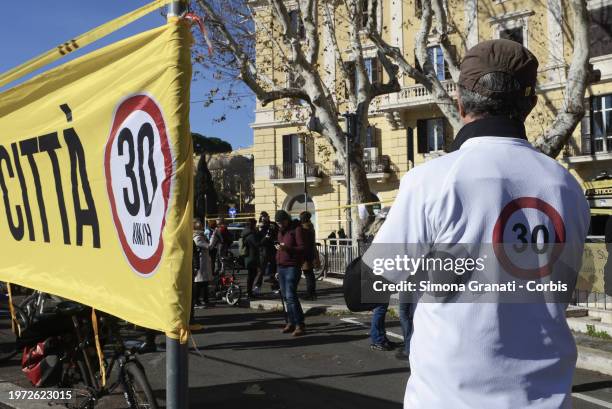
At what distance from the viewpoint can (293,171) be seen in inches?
1419

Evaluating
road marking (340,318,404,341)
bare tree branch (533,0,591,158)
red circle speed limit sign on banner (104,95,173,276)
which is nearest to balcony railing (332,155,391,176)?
bare tree branch (533,0,591,158)

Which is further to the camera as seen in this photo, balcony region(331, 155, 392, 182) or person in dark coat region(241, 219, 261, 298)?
balcony region(331, 155, 392, 182)

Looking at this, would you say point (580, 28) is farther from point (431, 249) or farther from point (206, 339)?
point (431, 249)

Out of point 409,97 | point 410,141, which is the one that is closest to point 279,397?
point 409,97

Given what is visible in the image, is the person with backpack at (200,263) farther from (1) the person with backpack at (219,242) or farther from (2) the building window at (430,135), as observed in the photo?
(2) the building window at (430,135)

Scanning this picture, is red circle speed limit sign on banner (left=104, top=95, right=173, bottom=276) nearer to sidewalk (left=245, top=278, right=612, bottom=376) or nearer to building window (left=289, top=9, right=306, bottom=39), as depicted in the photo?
sidewalk (left=245, top=278, right=612, bottom=376)

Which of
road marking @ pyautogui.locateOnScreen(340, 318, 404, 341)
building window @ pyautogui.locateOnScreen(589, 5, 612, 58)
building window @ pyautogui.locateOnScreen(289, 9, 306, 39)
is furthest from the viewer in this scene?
building window @ pyautogui.locateOnScreen(589, 5, 612, 58)

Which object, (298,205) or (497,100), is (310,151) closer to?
(298,205)

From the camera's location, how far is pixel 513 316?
5.02 feet

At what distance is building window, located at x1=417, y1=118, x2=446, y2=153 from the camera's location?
31.0 metres

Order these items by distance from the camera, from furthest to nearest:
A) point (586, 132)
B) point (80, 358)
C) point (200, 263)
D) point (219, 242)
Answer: point (586, 132)
point (219, 242)
point (200, 263)
point (80, 358)

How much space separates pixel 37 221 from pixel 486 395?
8.85 feet

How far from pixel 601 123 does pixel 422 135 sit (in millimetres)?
8137

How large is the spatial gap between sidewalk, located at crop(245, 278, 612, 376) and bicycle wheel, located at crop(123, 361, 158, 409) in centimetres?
175
